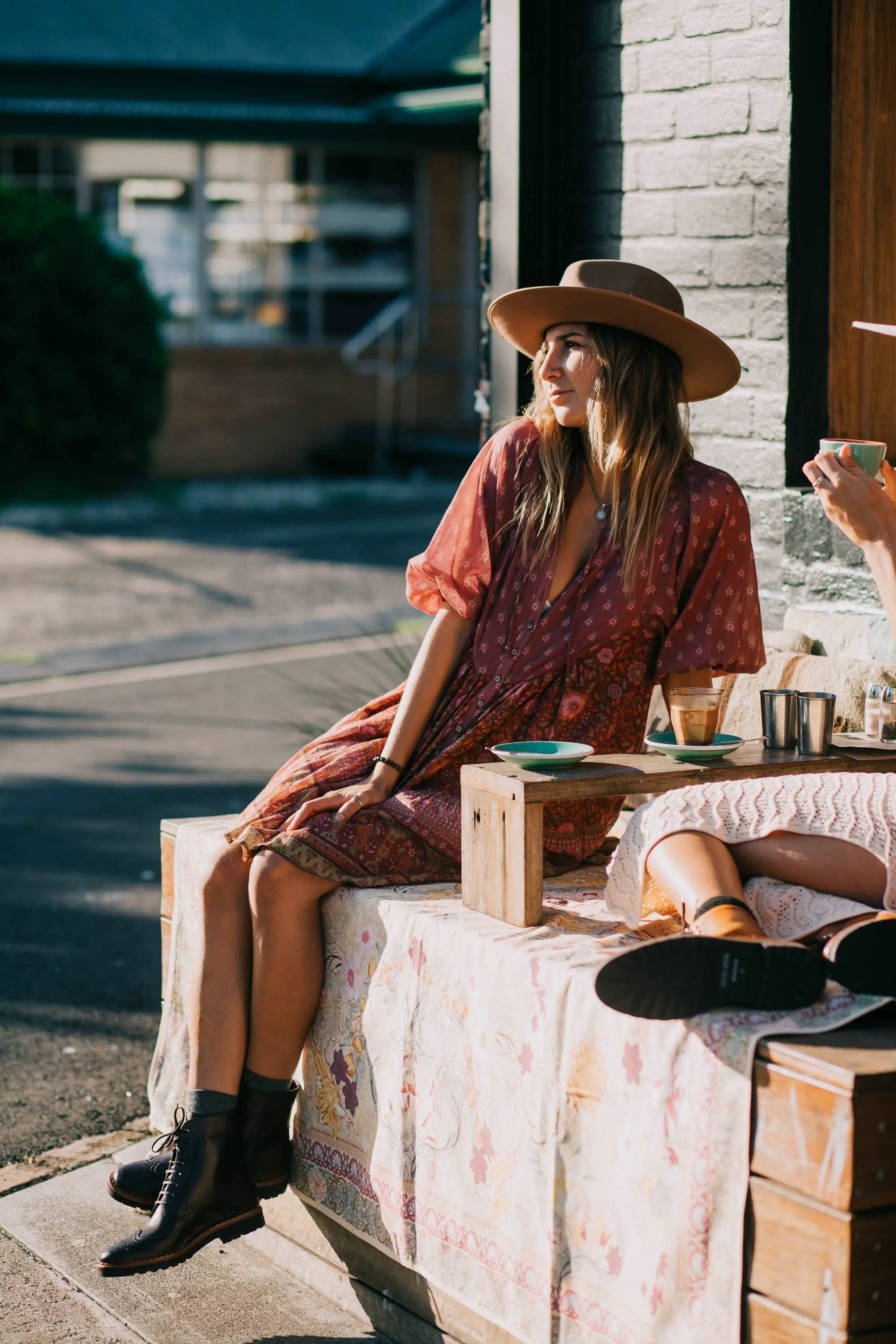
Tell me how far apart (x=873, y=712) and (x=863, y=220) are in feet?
5.14

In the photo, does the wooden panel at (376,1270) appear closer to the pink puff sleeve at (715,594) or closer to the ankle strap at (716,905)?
the ankle strap at (716,905)

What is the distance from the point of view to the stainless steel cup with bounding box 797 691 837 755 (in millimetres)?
3371

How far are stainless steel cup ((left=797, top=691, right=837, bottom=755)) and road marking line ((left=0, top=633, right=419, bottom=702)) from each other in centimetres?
617

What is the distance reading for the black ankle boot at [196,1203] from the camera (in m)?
3.24

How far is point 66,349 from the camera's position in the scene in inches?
680

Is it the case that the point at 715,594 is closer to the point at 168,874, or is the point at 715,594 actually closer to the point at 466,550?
the point at 466,550

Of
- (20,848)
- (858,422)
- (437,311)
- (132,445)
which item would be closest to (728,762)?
(858,422)

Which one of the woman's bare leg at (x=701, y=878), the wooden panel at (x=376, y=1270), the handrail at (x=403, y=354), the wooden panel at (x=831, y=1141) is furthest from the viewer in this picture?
the handrail at (x=403, y=354)

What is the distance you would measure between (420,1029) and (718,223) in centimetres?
256

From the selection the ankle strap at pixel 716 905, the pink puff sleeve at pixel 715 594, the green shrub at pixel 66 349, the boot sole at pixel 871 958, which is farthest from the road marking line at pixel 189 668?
the green shrub at pixel 66 349

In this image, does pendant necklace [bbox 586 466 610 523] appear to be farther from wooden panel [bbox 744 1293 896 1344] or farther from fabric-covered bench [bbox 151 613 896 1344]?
wooden panel [bbox 744 1293 896 1344]

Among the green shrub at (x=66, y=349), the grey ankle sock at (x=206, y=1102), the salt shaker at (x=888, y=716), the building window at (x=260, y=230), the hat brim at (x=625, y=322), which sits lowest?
the grey ankle sock at (x=206, y=1102)

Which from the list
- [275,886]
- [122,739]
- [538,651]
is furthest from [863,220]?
[122,739]

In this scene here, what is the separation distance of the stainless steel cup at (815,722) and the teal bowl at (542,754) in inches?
16.0
